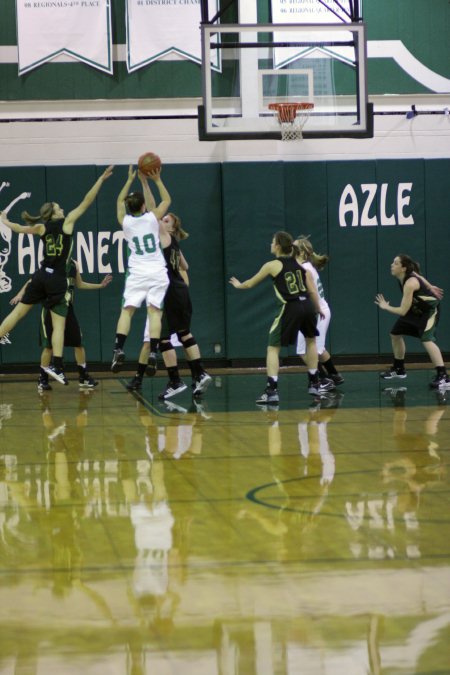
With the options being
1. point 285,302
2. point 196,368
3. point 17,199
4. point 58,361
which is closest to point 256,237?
point 17,199

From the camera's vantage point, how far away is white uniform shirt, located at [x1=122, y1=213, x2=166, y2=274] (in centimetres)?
1079

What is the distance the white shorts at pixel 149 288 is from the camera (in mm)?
10742

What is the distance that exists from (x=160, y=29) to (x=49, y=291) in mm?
4945

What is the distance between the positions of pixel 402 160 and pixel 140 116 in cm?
363

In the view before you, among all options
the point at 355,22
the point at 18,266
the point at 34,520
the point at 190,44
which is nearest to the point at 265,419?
the point at 34,520

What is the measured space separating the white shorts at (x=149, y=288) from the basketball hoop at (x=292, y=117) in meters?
2.20

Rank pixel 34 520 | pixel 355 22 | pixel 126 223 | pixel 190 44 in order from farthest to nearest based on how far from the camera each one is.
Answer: pixel 190 44 → pixel 355 22 → pixel 126 223 → pixel 34 520

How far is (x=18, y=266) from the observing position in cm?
1437

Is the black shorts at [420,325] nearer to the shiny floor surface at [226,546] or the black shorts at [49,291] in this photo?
the shiny floor surface at [226,546]

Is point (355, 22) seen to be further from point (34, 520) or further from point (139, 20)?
point (34, 520)

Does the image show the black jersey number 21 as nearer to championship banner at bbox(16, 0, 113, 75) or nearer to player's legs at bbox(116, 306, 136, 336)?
player's legs at bbox(116, 306, 136, 336)

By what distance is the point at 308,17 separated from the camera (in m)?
14.3

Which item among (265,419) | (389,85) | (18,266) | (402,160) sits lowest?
(265,419)

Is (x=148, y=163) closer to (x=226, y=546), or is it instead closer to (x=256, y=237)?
(x=256, y=237)
